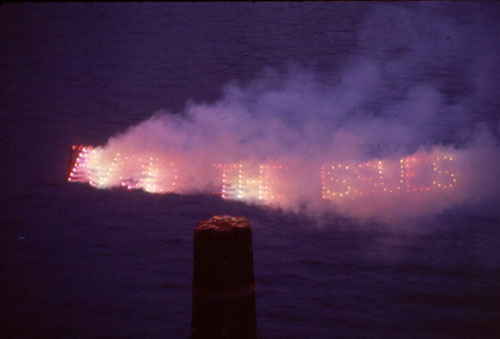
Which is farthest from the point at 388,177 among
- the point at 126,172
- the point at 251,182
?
the point at 126,172

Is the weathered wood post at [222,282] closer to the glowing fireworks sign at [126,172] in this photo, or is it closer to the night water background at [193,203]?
the night water background at [193,203]

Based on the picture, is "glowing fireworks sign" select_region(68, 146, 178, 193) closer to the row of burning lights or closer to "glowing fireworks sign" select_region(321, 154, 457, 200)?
the row of burning lights

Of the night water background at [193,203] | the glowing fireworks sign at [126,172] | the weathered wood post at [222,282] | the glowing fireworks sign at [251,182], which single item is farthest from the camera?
the glowing fireworks sign at [126,172]

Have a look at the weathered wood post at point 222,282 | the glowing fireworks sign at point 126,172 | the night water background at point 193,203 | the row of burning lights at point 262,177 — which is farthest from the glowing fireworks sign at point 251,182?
the weathered wood post at point 222,282

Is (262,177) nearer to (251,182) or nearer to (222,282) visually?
(251,182)

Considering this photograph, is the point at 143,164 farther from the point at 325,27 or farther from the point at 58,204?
the point at 325,27

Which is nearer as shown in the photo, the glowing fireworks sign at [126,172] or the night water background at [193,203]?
the night water background at [193,203]
